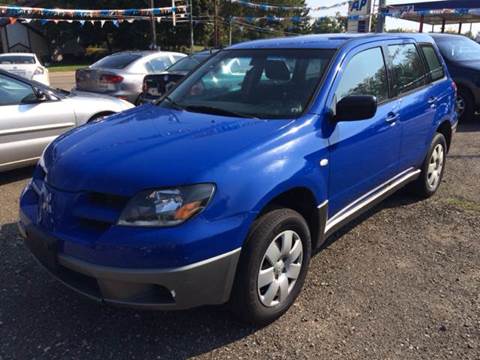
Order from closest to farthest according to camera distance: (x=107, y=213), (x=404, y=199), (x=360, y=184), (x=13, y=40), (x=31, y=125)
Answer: (x=107, y=213), (x=360, y=184), (x=404, y=199), (x=31, y=125), (x=13, y=40)

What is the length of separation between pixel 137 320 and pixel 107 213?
868mm

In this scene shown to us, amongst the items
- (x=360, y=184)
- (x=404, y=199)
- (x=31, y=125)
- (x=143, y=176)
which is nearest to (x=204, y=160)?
(x=143, y=176)

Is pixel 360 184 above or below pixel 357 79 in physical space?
below

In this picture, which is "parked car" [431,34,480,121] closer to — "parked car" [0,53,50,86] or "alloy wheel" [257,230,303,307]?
"alloy wheel" [257,230,303,307]

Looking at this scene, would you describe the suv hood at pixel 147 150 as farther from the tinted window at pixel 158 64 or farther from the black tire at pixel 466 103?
the black tire at pixel 466 103

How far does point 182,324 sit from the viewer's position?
2951 mm

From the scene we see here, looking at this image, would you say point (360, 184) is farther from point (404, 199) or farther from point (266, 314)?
point (404, 199)

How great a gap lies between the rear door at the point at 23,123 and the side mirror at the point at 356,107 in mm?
3903

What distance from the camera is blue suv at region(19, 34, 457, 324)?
2432 mm

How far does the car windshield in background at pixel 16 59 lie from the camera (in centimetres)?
1576

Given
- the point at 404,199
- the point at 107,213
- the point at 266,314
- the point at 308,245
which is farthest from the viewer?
Result: the point at 404,199

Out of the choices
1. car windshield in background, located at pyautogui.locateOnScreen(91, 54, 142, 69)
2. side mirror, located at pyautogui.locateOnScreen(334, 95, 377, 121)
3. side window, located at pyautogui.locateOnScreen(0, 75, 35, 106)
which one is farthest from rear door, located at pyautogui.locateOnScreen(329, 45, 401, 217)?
car windshield in background, located at pyautogui.locateOnScreen(91, 54, 142, 69)

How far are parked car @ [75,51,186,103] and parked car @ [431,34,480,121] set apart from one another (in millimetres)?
6045

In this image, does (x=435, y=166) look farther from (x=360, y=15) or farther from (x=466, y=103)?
(x=360, y=15)
